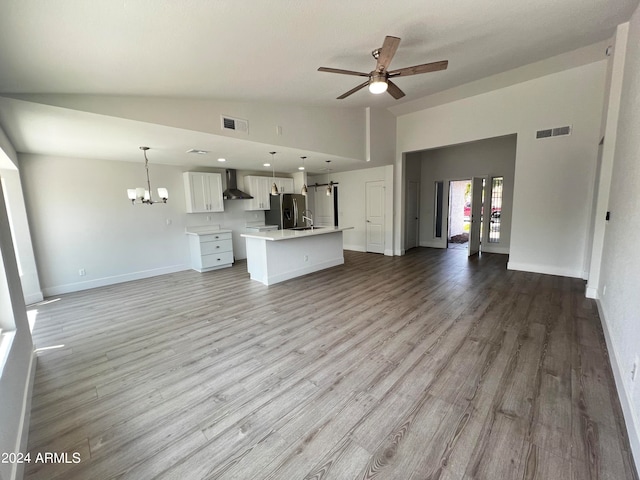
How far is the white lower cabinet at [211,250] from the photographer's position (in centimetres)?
598

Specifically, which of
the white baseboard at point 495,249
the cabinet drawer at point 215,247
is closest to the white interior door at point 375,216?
the white baseboard at point 495,249

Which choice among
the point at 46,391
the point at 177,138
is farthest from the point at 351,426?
the point at 177,138

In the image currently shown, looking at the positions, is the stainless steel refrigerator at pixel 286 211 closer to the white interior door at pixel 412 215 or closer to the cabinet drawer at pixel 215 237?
the cabinet drawer at pixel 215 237

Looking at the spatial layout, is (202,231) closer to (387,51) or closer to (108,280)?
(108,280)

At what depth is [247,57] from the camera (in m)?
2.58

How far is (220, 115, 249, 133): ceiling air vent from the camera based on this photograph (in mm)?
3560

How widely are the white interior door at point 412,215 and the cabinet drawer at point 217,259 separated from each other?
506cm

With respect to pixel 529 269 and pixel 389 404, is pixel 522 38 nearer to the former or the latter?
Result: pixel 529 269

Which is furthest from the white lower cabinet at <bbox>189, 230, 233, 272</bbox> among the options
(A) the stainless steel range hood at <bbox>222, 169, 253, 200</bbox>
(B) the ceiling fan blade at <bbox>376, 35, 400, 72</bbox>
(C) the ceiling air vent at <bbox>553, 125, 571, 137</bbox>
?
(C) the ceiling air vent at <bbox>553, 125, 571, 137</bbox>

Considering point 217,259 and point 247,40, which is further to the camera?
point 217,259

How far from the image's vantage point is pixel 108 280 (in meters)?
5.28

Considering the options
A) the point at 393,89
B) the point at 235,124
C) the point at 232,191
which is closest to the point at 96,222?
the point at 232,191

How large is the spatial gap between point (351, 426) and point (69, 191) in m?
6.11

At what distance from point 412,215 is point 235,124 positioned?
19.8 feet
